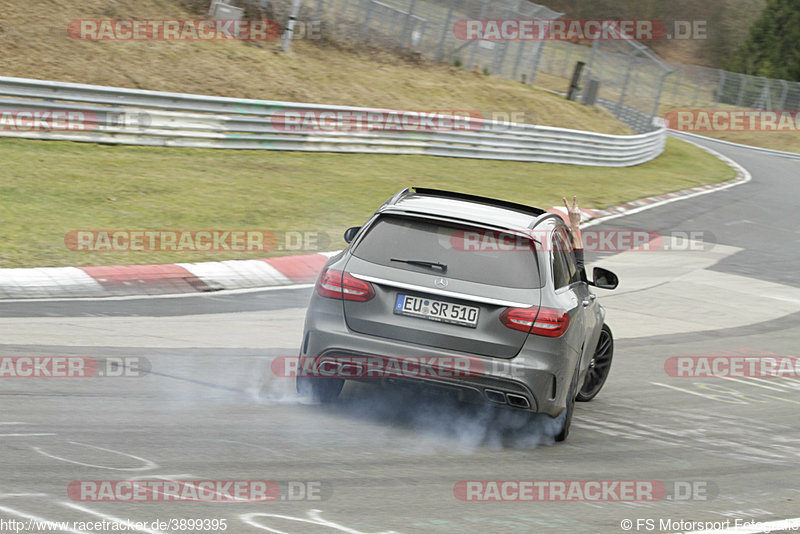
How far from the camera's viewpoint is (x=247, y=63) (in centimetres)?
2672

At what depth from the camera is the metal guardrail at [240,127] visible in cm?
1733

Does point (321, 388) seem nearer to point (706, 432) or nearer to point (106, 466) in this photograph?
point (106, 466)

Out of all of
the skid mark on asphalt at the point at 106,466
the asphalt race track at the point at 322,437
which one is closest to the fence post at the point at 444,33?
the asphalt race track at the point at 322,437

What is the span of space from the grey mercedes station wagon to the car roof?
0.02 meters

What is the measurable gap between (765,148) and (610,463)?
167 feet

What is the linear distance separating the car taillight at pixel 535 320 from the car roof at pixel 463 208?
0.65 meters

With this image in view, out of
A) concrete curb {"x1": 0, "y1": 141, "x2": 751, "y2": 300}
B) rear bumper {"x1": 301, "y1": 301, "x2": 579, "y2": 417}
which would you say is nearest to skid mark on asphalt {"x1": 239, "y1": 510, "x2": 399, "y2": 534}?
rear bumper {"x1": 301, "y1": 301, "x2": 579, "y2": 417}

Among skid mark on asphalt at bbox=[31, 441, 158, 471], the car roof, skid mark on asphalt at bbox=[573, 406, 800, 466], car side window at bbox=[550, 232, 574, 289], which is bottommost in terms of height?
skid mark on asphalt at bbox=[573, 406, 800, 466]

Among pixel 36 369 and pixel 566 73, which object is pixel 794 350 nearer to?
pixel 36 369

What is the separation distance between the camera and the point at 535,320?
607 cm

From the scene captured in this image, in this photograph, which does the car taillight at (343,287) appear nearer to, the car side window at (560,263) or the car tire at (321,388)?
the car tire at (321,388)

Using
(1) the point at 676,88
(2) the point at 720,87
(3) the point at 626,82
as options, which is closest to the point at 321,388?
(3) the point at 626,82

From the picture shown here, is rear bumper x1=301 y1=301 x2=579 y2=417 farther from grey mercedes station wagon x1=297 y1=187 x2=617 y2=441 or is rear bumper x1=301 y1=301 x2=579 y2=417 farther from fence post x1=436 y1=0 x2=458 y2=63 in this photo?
fence post x1=436 y1=0 x2=458 y2=63

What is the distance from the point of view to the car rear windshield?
6172mm
